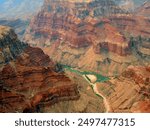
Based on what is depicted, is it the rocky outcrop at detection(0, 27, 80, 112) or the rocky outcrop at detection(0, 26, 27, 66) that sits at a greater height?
the rocky outcrop at detection(0, 26, 27, 66)

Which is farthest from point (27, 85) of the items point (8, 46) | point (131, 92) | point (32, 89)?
point (131, 92)

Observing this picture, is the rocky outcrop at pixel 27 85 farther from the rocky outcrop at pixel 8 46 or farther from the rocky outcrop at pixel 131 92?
the rocky outcrop at pixel 131 92

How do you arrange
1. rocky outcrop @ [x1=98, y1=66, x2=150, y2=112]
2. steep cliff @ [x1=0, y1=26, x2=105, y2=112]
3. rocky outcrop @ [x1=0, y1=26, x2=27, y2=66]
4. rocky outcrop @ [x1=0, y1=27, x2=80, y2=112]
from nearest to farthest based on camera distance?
rocky outcrop @ [x1=0, y1=27, x2=80, y2=112]
steep cliff @ [x1=0, y1=26, x2=105, y2=112]
rocky outcrop @ [x1=98, y1=66, x2=150, y2=112]
rocky outcrop @ [x1=0, y1=26, x2=27, y2=66]

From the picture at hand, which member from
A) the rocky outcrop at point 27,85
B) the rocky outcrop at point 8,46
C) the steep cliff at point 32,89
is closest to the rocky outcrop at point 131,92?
the steep cliff at point 32,89

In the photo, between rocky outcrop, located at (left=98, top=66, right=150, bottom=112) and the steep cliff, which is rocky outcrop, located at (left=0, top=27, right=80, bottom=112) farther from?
rocky outcrop, located at (left=98, top=66, right=150, bottom=112)

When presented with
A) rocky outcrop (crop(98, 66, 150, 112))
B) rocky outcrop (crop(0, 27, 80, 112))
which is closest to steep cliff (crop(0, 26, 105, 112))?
rocky outcrop (crop(0, 27, 80, 112))

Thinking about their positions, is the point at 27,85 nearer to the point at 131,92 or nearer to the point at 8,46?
the point at 8,46

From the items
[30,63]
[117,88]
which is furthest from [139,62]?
[30,63]

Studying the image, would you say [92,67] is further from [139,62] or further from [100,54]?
[139,62]

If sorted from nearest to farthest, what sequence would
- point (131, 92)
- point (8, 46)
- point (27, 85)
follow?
1. point (27, 85)
2. point (8, 46)
3. point (131, 92)
